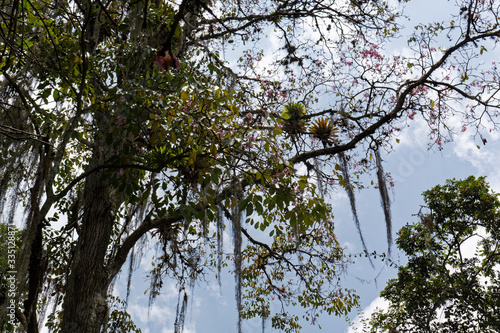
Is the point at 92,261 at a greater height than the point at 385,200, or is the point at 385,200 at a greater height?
the point at 385,200

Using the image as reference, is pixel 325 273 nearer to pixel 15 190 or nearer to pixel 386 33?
pixel 386 33

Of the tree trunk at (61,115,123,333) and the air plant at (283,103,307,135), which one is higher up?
the air plant at (283,103,307,135)

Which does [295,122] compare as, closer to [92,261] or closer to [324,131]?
[324,131]

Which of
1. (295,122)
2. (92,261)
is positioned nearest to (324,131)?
(295,122)

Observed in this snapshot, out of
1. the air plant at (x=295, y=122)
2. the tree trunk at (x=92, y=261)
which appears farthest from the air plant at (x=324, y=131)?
the tree trunk at (x=92, y=261)

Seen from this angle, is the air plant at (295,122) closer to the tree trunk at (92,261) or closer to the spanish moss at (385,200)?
the spanish moss at (385,200)

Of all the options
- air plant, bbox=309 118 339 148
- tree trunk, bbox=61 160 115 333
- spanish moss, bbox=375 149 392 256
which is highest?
air plant, bbox=309 118 339 148

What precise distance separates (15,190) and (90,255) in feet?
3.01

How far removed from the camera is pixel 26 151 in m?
3.76

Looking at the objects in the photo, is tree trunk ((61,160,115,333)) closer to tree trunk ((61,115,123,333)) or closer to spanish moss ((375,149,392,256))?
tree trunk ((61,115,123,333))

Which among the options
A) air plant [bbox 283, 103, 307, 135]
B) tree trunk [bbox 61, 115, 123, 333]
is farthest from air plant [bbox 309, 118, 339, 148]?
tree trunk [bbox 61, 115, 123, 333]

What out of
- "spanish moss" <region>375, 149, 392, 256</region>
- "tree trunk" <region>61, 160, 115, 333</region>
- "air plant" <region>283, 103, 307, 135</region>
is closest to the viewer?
"tree trunk" <region>61, 160, 115, 333</region>

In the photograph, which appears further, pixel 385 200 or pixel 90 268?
pixel 385 200

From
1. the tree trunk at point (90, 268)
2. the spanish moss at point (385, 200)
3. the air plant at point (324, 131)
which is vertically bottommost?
the tree trunk at point (90, 268)
